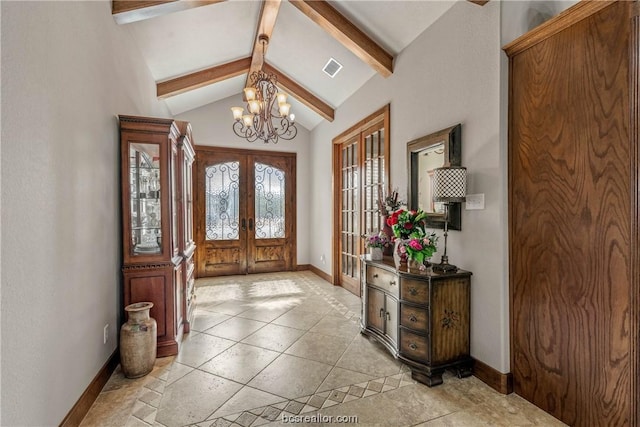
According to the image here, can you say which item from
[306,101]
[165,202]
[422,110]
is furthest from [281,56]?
[165,202]

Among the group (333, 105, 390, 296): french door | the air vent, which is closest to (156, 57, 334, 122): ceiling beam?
(333, 105, 390, 296): french door

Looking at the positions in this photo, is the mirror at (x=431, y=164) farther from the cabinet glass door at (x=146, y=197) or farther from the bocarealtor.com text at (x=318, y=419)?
the cabinet glass door at (x=146, y=197)

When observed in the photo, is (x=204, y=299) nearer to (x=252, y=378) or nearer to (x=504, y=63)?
(x=252, y=378)

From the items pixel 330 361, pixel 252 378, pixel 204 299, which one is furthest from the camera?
pixel 204 299

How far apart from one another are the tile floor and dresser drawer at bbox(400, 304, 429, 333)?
0.41 meters

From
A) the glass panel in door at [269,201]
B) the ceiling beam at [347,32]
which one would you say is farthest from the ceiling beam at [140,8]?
the glass panel in door at [269,201]

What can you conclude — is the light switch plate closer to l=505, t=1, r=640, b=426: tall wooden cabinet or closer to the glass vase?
l=505, t=1, r=640, b=426: tall wooden cabinet

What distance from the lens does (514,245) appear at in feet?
7.32

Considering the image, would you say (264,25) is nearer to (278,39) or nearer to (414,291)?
(278,39)

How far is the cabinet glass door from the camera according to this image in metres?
2.77

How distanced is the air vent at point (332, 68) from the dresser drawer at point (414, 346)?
3.62 meters

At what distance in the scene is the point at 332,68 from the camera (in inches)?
176

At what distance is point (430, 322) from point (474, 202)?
1026 mm

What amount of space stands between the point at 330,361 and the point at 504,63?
9.19 feet
